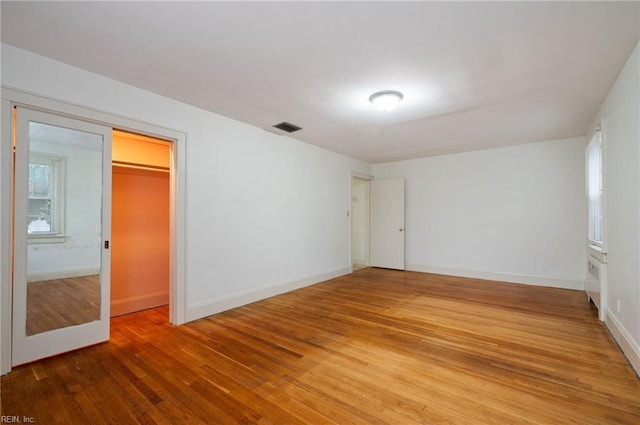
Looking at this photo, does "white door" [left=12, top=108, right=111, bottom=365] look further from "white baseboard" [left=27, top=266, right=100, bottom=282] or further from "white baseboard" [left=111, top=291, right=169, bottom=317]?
"white baseboard" [left=111, top=291, right=169, bottom=317]

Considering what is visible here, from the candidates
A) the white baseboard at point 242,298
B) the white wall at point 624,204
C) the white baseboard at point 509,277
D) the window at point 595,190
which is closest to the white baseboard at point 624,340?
the white wall at point 624,204

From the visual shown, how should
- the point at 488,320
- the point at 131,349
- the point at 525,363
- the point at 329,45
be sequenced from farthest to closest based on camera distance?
the point at 488,320 → the point at 131,349 → the point at 525,363 → the point at 329,45

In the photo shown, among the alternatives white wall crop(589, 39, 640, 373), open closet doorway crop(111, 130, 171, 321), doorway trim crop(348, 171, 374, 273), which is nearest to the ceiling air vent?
open closet doorway crop(111, 130, 171, 321)

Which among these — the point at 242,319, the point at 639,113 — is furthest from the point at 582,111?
the point at 242,319

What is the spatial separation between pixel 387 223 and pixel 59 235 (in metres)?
5.72

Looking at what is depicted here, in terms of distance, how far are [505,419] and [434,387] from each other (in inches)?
17.6

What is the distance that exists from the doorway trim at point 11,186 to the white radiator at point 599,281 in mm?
4834

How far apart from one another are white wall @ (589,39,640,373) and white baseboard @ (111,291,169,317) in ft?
16.7

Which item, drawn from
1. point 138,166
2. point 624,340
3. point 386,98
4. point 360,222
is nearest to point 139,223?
point 138,166

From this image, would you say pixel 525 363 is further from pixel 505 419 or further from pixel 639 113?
pixel 639 113

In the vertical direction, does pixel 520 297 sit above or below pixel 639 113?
below

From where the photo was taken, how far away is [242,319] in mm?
3447

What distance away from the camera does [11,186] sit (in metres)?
2.26

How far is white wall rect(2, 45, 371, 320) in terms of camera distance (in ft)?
8.61
